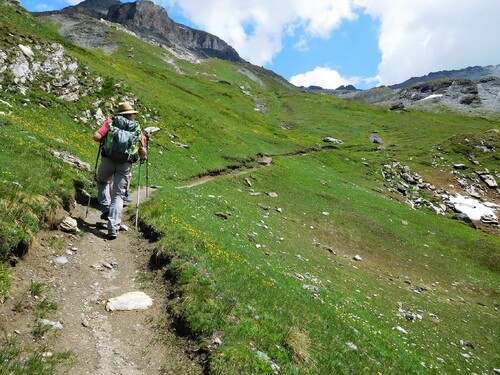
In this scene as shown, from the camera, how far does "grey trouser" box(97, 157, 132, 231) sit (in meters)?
13.2

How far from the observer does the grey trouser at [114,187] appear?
519 inches

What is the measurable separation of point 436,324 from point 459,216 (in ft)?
122

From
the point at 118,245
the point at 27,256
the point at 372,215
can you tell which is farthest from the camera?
the point at 372,215

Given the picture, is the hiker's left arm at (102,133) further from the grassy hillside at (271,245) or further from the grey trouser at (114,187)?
the grassy hillside at (271,245)

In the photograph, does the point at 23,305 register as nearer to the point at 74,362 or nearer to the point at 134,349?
the point at 74,362

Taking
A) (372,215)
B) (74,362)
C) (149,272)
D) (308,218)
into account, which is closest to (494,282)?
(372,215)

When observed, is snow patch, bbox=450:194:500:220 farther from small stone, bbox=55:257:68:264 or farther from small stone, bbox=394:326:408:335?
small stone, bbox=55:257:68:264

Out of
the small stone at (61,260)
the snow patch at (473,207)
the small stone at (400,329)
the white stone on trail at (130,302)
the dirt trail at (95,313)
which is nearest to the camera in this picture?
the dirt trail at (95,313)

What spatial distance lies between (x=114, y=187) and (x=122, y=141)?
1.88 m

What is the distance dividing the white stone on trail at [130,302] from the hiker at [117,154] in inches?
158

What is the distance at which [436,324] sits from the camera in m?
20.8

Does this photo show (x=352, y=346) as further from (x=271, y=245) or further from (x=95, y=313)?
(x=271, y=245)

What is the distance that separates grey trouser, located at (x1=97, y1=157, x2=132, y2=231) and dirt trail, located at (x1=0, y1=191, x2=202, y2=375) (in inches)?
52.1

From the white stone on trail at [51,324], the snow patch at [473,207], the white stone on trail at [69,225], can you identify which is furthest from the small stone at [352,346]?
the snow patch at [473,207]
